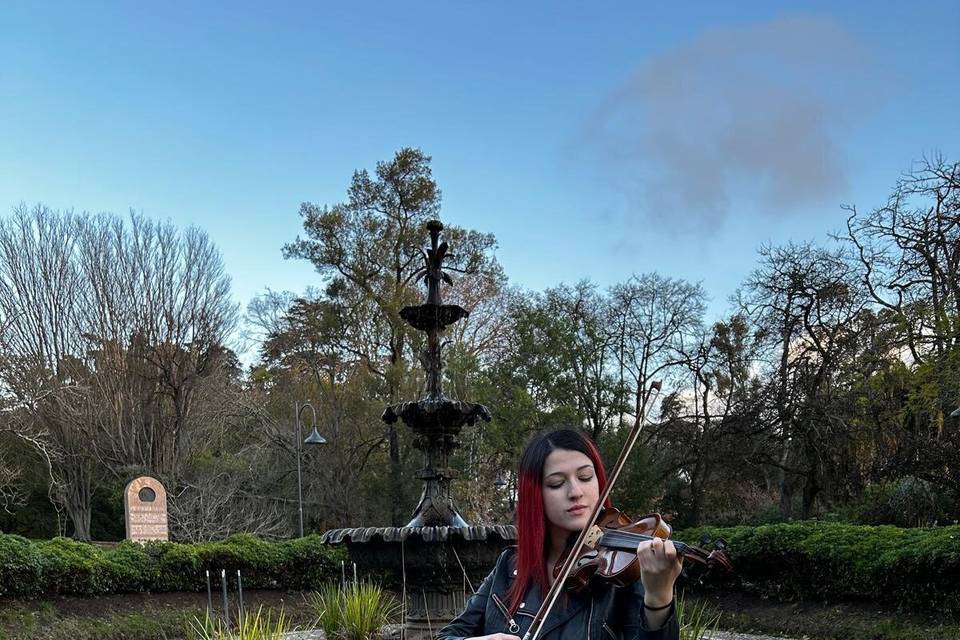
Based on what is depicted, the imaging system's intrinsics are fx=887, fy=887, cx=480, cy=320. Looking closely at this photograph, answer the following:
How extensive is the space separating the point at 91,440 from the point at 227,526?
5041mm

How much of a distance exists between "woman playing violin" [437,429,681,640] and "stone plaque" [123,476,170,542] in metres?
16.4

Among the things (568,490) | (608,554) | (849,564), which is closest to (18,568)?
(849,564)

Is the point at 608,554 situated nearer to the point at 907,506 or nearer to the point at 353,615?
the point at 353,615

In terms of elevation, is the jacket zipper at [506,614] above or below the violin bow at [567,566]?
below

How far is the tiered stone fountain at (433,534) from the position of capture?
741 cm

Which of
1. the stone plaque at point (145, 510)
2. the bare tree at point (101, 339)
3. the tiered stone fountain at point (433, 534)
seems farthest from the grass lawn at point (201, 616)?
the bare tree at point (101, 339)

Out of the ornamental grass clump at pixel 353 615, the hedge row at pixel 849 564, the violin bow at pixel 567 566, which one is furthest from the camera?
the hedge row at pixel 849 564

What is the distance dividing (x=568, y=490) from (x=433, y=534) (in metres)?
5.42

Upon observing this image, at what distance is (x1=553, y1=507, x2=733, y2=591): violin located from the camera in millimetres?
1965

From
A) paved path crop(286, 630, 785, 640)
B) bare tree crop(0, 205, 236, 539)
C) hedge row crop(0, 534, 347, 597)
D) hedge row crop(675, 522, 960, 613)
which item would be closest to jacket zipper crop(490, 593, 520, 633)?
paved path crop(286, 630, 785, 640)

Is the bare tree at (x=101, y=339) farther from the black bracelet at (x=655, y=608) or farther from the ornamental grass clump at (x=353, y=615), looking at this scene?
the black bracelet at (x=655, y=608)

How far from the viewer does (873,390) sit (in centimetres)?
1741

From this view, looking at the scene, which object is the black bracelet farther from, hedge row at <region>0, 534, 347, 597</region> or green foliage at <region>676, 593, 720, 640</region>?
hedge row at <region>0, 534, 347, 597</region>

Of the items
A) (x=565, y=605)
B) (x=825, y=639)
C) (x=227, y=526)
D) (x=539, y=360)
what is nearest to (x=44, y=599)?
(x=825, y=639)
